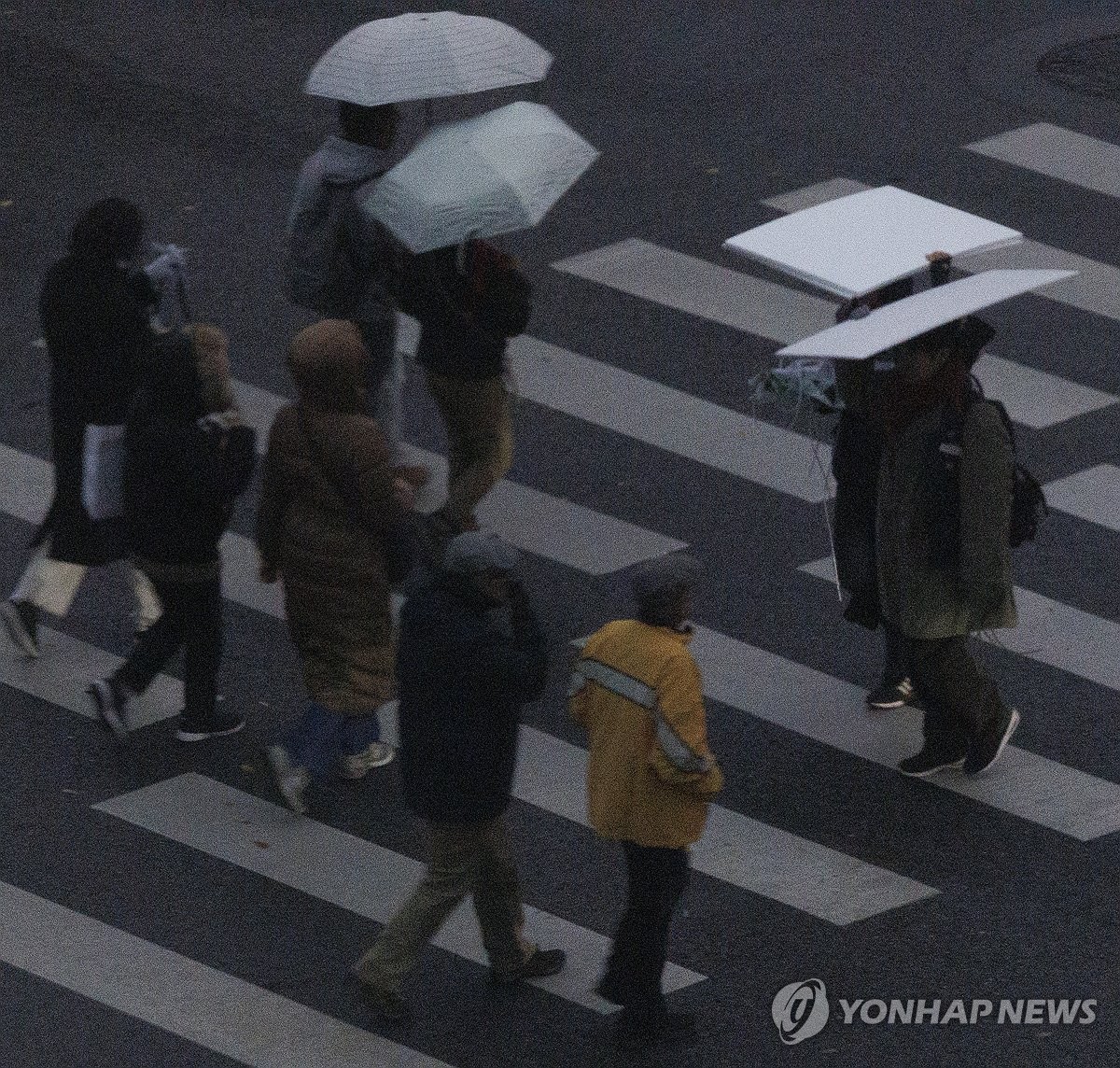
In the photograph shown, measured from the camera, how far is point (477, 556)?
23.9 feet

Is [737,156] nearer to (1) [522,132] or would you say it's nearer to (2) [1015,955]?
(1) [522,132]

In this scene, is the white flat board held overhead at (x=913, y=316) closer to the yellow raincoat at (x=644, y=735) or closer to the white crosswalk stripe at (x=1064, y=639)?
the yellow raincoat at (x=644, y=735)

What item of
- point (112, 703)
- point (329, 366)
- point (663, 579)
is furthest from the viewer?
point (112, 703)

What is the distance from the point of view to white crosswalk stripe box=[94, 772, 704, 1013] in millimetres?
8234

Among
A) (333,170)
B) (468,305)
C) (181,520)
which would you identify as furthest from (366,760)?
(333,170)

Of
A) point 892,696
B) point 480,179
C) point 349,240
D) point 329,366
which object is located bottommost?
point 892,696

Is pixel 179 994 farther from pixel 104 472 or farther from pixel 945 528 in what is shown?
pixel 945 528

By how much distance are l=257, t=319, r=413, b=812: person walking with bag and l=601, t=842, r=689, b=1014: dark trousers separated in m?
1.57

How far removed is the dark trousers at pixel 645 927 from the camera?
7.59 m

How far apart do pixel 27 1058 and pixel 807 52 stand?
389 inches

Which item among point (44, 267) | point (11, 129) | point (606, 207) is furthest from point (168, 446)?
point (11, 129)

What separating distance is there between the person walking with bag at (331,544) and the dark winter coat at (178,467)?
7.4 inches

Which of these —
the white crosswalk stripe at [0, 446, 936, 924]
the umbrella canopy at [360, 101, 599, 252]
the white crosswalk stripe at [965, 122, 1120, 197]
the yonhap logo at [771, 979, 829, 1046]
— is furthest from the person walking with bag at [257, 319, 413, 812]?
the white crosswalk stripe at [965, 122, 1120, 197]

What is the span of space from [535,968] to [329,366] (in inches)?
83.1
